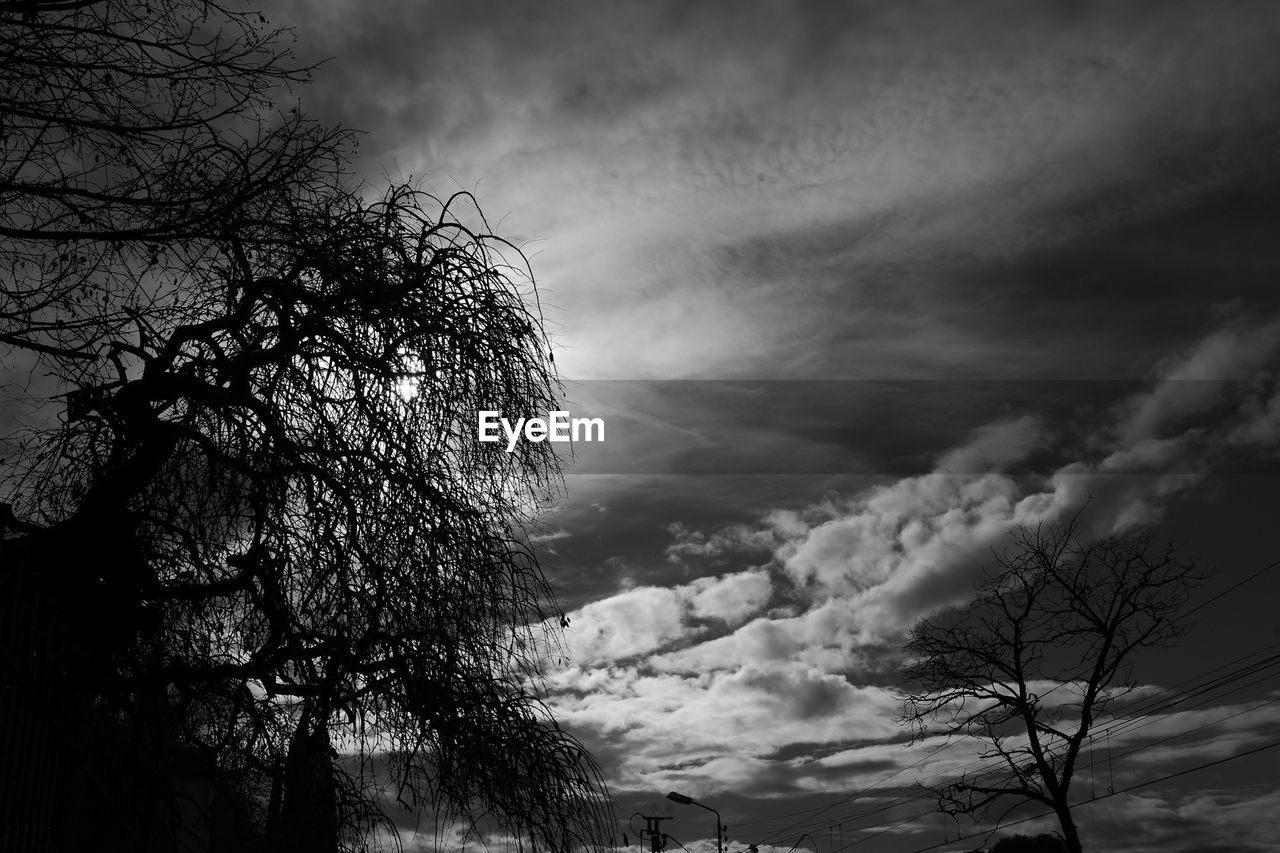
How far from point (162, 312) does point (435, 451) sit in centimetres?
194

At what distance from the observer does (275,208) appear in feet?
20.1

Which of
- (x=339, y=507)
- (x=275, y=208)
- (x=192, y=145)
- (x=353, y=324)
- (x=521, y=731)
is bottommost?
(x=521, y=731)

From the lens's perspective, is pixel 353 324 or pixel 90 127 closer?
pixel 353 324

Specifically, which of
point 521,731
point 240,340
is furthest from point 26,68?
point 521,731

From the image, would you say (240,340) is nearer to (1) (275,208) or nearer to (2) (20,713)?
(1) (275,208)

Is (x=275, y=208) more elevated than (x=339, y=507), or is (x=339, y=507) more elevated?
(x=275, y=208)

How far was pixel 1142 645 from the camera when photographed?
1014 inches

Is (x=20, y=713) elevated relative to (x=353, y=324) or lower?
lower

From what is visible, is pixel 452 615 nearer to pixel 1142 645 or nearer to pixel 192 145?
pixel 192 145

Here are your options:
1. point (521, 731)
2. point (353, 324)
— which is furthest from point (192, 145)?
point (521, 731)

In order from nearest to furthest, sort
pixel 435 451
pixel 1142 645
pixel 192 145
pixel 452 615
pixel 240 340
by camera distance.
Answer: pixel 452 615 < pixel 435 451 < pixel 240 340 < pixel 192 145 < pixel 1142 645

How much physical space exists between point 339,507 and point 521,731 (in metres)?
1.32

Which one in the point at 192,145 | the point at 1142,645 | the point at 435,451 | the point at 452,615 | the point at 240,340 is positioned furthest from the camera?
the point at 1142,645

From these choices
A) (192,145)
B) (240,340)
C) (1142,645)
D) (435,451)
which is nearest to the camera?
(435,451)
